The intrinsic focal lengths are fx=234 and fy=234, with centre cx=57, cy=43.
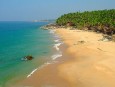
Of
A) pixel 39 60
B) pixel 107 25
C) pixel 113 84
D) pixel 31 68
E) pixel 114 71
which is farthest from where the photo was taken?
pixel 107 25

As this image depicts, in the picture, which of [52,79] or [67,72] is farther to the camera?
[67,72]

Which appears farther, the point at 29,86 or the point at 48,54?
the point at 48,54

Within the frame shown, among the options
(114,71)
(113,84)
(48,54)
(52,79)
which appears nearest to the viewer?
(113,84)

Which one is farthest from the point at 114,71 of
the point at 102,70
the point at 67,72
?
the point at 67,72

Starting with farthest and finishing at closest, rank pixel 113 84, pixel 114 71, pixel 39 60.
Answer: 1. pixel 39 60
2. pixel 114 71
3. pixel 113 84

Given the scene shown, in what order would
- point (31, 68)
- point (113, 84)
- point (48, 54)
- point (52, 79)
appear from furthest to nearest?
point (48, 54)
point (31, 68)
point (52, 79)
point (113, 84)

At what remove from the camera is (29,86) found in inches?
995

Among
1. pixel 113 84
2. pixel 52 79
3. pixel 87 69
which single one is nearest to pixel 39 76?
pixel 52 79

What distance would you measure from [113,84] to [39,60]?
16.7m

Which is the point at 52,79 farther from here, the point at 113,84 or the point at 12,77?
the point at 113,84

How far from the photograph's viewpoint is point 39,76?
2906 cm

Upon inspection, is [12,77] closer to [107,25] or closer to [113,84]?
[113,84]

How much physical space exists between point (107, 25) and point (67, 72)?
2033 inches

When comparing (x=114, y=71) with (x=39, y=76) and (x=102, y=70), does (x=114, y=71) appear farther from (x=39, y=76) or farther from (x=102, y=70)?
(x=39, y=76)
